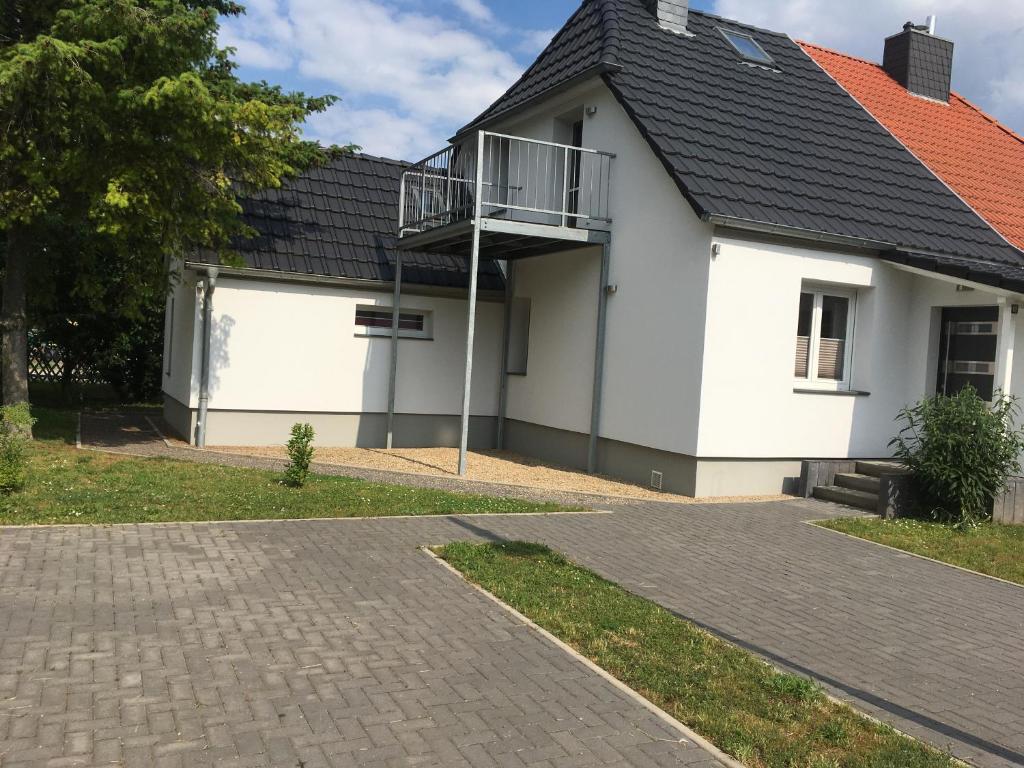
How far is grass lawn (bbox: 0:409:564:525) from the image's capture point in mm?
8609

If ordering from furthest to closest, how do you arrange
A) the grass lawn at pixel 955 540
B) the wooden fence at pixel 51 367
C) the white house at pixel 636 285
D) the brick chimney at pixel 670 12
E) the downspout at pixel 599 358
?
the wooden fence at pixel 51 367 < the brick chimney at pixel 670 12 < the downspout at pixel 599 358 < the white house at pixel 636 285 < the grass lawn at pixel 955 540

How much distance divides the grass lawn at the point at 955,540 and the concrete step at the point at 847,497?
678 millimetres

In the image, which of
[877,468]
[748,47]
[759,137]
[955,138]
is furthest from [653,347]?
[955,138]

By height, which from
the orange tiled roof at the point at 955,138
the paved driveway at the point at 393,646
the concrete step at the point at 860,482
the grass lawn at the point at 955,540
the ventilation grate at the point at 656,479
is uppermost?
the orange tiled roof at the point at 955,138

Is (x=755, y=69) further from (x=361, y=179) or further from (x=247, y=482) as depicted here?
(x=247, y=482)

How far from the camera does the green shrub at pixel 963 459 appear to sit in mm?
10594

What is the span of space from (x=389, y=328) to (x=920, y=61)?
484 inches

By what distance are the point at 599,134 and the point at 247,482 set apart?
742 cm

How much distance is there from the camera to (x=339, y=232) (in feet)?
51.8

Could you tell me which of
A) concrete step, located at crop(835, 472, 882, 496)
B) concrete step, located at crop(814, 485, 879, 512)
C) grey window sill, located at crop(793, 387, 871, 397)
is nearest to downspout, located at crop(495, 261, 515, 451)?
grey window sill, located at crop(793, 387, 871, 397)

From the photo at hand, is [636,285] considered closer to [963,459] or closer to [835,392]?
[835,392]

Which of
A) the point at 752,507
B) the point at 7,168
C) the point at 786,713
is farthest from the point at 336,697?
the point at 7,168

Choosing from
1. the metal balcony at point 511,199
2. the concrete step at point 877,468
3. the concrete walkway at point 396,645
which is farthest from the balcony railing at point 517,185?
the concrete walkway at point 396,645

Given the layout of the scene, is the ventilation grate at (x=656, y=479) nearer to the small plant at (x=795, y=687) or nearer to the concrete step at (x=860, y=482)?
the concrete step at (x=860, y=482)
